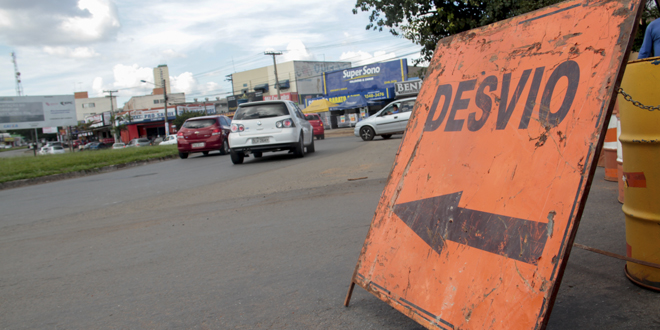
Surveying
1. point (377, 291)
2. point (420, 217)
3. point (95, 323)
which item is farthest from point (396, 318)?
point (95, 323)

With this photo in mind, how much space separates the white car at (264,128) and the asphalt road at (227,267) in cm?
437

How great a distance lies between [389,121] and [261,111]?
7.84 meters

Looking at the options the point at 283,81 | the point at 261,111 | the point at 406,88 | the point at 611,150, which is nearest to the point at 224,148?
the point at 261,111

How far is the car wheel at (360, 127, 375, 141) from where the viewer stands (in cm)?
1858

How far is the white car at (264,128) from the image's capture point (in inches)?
432

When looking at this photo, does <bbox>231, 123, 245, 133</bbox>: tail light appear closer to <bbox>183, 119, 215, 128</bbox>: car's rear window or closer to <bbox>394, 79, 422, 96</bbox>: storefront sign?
<bbox>183, 119, 215, 128</bbox>: car's rear window

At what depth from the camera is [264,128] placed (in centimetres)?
1100

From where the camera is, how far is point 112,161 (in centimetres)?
1570

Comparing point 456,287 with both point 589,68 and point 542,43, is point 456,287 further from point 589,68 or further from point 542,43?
point 542,43

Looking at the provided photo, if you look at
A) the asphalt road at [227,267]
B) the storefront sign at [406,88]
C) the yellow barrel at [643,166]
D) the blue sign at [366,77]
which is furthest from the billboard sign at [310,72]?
the yellow barrel at [643,166]

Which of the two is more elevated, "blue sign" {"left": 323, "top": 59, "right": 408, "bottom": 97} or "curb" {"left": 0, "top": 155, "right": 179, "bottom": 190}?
"blue sign" {"left": 323, "top": 59, "right": 408, "bottom": 97}

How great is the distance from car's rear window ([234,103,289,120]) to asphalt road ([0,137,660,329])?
475 centimetres

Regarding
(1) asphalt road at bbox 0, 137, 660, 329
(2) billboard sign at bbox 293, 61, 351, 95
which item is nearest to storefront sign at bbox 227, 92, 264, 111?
(2) billboard sign at bbox 293, 61, 351, 95

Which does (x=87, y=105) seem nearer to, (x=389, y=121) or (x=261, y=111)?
(x=389, y=121)
